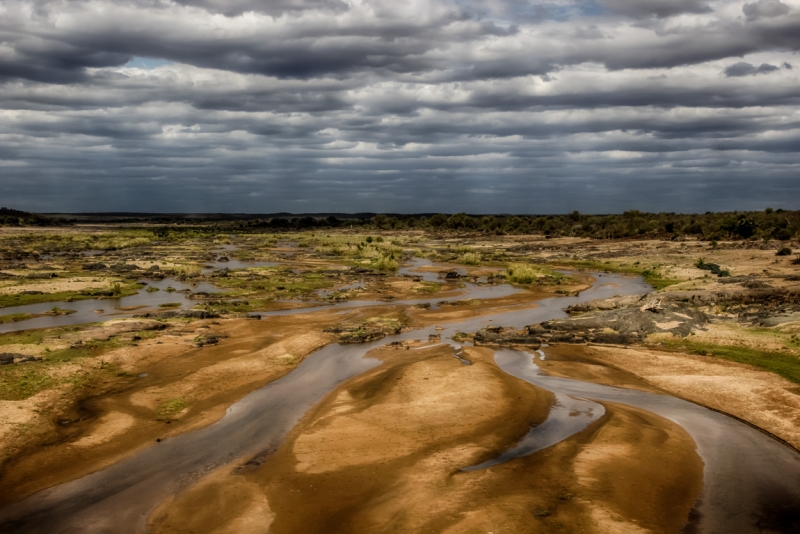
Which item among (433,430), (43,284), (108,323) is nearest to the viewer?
(433,430)

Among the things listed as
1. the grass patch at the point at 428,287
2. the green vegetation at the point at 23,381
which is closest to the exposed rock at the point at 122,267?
the grass patch at the point at 428,287

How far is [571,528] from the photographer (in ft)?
45.0

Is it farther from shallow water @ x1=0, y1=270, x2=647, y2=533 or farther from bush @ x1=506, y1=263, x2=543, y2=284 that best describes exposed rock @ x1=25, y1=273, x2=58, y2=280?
bush @ x1=506, y1=263, x2=543, y2=284

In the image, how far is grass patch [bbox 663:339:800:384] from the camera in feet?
86.4

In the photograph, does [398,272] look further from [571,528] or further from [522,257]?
[571,528]

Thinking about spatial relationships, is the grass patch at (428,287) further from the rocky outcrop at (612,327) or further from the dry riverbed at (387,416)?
the rocky outcrop at (612,327)

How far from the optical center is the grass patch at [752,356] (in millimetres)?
26345

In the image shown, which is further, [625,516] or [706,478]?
[706,478]

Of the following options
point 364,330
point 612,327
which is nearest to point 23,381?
point 364,330

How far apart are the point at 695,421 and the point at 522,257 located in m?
67.4

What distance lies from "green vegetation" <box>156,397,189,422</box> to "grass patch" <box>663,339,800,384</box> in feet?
77.1

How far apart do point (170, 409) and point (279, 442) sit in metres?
5.09

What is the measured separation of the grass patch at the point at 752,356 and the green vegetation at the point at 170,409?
2350 cm

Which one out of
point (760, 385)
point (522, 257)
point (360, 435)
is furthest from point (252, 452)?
point (522, 257)
